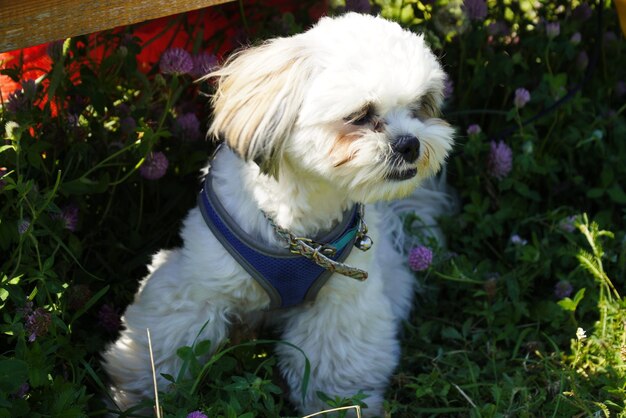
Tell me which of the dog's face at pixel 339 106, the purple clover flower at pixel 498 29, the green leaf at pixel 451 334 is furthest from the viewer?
the purple clover flower at pixel 498 29

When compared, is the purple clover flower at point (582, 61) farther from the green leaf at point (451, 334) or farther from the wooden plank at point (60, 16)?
the wooden plank at point (60, 16)

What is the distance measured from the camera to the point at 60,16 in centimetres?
192

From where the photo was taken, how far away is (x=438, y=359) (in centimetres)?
262

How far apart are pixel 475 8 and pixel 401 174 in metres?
1.14

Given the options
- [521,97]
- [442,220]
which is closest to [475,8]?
[521,97]

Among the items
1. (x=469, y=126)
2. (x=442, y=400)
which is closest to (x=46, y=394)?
(x=442, y=400)

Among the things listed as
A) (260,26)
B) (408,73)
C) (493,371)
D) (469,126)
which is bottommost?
(493,371)

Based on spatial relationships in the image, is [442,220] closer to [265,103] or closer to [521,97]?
[521,97]

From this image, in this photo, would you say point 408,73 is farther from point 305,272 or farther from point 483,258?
point 483,258

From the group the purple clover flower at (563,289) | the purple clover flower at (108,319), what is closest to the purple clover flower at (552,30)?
the purple clover flower at (563,289)

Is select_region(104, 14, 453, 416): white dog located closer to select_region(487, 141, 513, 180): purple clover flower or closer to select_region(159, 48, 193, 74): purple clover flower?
select_region(159, 48, 193, 74): purple clover flower

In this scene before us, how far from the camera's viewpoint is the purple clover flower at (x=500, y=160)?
9.81 feet

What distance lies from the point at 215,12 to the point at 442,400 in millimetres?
1669

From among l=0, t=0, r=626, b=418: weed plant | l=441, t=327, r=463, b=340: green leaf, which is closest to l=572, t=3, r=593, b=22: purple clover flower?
l=0, t=0, r=626, b=418: weed plant
